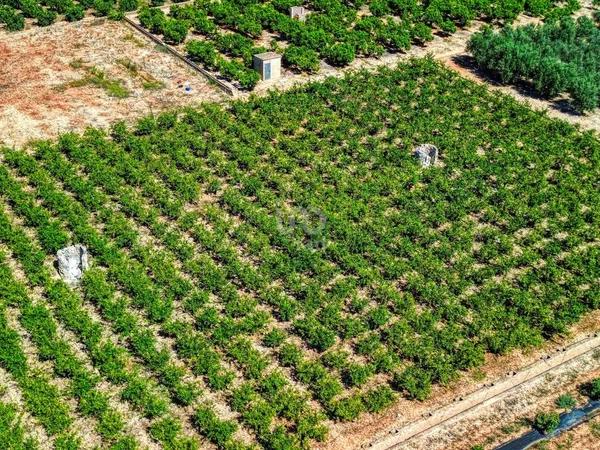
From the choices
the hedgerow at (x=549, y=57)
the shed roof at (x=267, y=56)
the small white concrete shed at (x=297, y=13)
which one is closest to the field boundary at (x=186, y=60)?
the shed roof at (x=267, y=56)

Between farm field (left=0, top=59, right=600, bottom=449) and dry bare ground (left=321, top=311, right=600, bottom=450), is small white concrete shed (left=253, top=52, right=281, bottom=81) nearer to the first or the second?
farm field (left=0, top=59, right=600, bottom=449)

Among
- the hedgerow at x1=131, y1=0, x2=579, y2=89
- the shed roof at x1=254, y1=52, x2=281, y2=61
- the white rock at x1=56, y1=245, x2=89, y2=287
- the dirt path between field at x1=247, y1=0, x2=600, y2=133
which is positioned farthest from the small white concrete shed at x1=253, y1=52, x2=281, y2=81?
the white rock at x1=56, y1=245, x2=89, y2=287

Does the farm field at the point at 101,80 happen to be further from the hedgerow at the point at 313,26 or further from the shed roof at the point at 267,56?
the shed roof at the point at 267,56

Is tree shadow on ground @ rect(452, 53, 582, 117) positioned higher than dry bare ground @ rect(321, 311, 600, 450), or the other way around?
tree shadow on ground @ rect(452, 53, 582, 117)

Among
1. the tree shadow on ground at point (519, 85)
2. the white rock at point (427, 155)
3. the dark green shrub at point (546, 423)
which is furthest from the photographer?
the tree shadow on ground at point (519, 85)

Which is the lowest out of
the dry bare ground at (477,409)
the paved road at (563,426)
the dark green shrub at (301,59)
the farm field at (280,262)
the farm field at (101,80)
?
the paved road at (563,426)

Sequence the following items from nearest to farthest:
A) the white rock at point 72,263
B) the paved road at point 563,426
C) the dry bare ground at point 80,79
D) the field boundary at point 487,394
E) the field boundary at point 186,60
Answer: the field boundary at point 487,394, the paved road at point 563,426, the white rock at point 72,263, the dry bare ground at point 80,79, the field boundary at point 186,60
